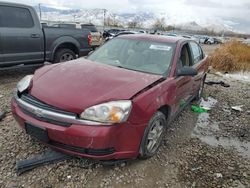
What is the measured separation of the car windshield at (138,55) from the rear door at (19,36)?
282 centimetres

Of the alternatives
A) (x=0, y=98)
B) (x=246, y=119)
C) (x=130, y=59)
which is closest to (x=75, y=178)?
(x=130, y=59)

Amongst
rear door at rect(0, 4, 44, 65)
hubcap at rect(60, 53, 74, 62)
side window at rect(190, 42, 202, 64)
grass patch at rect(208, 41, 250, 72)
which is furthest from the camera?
grass patch at rect(208, 41, 250, 72)

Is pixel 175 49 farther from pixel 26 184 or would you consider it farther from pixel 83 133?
pixel 26 184

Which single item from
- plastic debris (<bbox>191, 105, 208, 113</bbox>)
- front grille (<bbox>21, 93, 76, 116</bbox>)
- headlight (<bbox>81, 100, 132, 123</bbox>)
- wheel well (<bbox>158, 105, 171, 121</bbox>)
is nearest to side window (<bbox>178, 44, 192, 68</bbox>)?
wheel well (<bbox>158, 105, 171, 121</bbox>)

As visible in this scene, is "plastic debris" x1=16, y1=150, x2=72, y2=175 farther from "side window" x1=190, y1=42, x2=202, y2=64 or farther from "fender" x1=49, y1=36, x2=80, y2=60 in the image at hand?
"fender" x1=49, y1=36, x2=80, y2=60

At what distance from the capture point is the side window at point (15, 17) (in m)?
5.91

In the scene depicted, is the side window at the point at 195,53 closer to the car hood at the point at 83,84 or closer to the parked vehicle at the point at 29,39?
the car hood at the point at 83,84

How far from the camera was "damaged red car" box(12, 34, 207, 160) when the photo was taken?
8.22ft

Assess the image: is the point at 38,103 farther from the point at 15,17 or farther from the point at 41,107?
the point at 15,17

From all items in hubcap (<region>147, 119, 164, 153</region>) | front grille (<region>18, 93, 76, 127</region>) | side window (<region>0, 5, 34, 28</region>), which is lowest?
hubcap (<region>147, 119, 164, 153</region>)

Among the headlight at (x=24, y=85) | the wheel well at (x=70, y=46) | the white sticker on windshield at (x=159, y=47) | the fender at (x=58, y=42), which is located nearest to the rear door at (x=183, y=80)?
the white sticker on windshield at (x=159, y=47)

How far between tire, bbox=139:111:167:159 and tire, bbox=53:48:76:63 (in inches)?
183

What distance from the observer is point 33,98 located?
284cm

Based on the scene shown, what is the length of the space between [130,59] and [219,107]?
10.2ft
